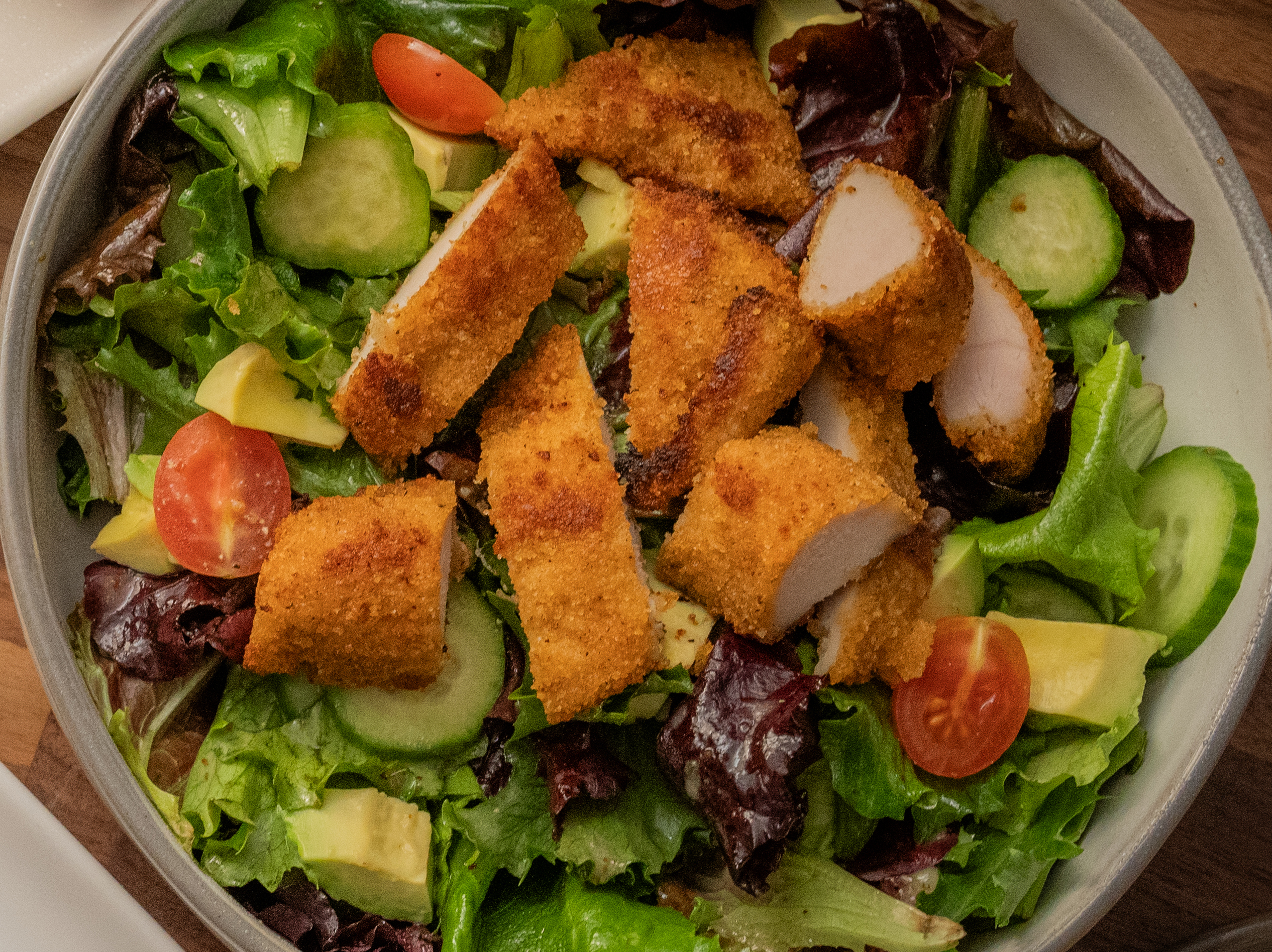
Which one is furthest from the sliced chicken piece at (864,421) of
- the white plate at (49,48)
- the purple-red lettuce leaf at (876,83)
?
the white plate at (49,48)

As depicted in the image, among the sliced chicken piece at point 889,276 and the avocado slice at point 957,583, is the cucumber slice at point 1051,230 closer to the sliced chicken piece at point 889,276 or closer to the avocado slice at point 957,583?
the sliced chicken piece at point 889,276

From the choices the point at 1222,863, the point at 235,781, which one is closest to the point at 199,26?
the point at 235,781

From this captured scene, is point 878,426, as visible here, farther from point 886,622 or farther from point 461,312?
point 461,312

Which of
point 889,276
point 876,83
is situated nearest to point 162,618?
point 889,276

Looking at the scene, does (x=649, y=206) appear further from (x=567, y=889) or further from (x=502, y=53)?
(x=567, y=889)

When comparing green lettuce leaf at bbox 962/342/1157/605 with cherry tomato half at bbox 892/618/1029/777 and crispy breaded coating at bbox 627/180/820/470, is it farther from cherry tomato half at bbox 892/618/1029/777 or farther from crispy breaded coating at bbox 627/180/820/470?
crispy breaded coating at bbox 627/180/820/470

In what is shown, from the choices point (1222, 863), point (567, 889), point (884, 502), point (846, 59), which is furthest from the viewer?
point (1222, 863)
